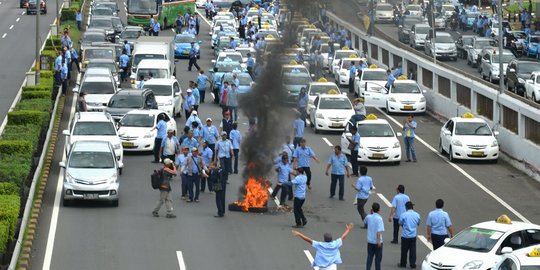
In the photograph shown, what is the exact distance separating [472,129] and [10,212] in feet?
60.2

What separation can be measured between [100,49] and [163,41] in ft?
9.21

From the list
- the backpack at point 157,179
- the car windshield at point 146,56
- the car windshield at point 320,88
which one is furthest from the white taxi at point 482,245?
the car windshield at point 146,56

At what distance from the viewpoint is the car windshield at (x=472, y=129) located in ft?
136

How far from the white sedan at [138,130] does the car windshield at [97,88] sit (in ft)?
17.8

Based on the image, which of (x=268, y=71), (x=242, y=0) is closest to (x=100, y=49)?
(x=268, y=71)

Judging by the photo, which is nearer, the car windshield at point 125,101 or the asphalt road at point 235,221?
the asphalt road at point 235,221

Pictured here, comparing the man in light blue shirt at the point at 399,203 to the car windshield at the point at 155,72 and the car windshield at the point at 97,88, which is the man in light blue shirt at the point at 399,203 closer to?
the car windshield at the point at 97,88

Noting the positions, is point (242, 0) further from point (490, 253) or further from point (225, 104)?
point (490, 253)

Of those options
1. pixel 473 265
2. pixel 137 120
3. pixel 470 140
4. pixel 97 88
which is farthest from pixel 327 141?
pixel 473 265

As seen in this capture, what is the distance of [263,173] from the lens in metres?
34.2

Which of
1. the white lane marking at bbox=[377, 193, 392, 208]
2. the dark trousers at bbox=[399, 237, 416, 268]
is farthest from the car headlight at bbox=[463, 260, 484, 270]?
the white lane marking at bbox=[377, 193, 392, 208]

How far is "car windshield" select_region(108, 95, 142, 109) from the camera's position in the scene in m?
44.2

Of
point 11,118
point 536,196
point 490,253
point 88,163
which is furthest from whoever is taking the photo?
point 11,118

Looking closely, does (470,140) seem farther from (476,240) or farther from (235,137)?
(476,240)
